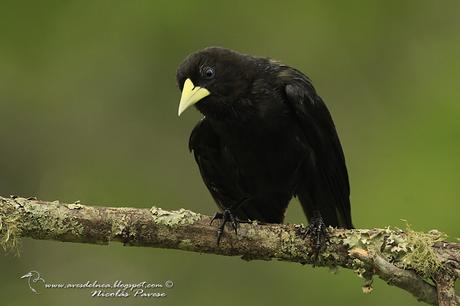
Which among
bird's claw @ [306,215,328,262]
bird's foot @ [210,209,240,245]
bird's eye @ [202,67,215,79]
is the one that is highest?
bird's eye @ [202,67,215,79]

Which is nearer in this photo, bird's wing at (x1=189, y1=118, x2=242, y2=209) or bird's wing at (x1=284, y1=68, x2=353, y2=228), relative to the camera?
bird's wing at (x1=284, y1=68, x2=353, y2=228)

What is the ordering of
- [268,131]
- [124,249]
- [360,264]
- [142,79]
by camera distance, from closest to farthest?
1. [360,264]
2. [268,131]
3. [124,249]
4. [142,79]

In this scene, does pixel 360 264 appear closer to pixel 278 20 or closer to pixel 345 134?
pixel 345 134

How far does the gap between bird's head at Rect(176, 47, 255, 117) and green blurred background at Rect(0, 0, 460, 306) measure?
170 cm

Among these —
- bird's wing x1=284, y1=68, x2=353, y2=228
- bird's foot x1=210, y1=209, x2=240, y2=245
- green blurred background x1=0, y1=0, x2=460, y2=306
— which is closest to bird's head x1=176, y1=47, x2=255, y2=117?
bird's wing x1=284, y1=68, x2=353, y2=228

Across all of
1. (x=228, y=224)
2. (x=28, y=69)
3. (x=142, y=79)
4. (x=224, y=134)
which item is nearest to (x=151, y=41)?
(x=142, y=79)

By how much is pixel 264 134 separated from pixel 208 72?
0.45 metres

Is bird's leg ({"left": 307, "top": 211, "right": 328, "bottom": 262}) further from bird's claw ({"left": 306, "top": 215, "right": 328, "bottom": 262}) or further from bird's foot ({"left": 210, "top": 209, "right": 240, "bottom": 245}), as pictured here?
bird's foot ({"left": 210, "top": 209, "right": 240, "bottom": 245})

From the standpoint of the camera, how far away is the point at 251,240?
15.2 feet

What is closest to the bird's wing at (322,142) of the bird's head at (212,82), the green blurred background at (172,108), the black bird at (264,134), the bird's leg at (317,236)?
the black bird at (264,134)

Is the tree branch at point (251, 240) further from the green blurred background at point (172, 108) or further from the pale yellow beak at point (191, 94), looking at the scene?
the green blurred background at point (172, 108)

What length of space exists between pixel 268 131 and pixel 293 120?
168 millimetres

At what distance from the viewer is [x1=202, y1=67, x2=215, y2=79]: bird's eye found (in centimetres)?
523

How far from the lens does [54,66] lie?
24.5 ft
